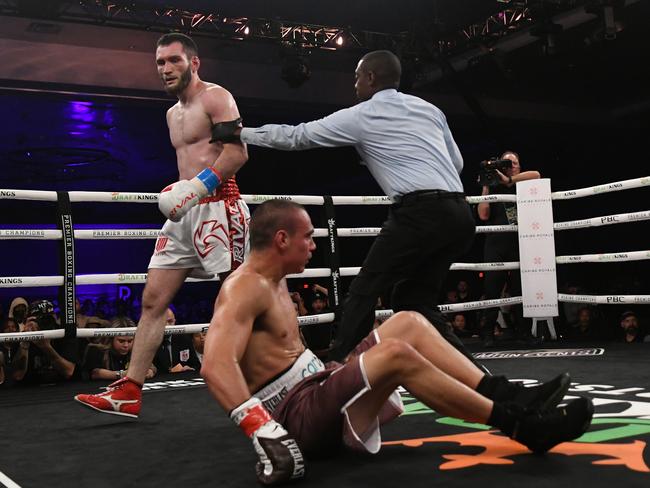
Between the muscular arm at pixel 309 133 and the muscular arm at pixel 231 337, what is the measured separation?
834 millimetres

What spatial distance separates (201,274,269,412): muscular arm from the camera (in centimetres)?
157

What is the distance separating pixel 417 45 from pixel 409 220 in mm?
5709

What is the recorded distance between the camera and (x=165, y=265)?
104 inches

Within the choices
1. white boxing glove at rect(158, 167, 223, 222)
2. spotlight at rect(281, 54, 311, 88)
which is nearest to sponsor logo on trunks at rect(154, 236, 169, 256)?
white boxing glove at rect(158, 167, 223, 222)

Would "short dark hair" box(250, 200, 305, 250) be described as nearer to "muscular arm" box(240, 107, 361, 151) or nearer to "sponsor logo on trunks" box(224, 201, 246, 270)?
"muscular arm" box(240, 107, 361, 151)

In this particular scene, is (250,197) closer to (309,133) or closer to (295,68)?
(309,133)

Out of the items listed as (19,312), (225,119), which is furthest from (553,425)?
(19,312)

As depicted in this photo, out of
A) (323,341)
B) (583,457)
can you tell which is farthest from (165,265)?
(323,341)

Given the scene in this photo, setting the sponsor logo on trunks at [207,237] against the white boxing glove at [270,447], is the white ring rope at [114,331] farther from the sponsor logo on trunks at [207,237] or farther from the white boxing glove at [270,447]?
the white boxing glove at [270,447]

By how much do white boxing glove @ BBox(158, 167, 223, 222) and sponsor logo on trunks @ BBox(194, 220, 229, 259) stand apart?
0.49 feet

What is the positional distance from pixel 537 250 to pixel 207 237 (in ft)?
8.45

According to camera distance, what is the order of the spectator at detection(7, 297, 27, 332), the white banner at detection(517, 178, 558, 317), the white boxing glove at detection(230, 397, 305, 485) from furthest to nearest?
1. the spectator at detection(7, 297, 27, 332)
2. the white banner at detection(517, 178, 558, 317)
3. the white boxing glove at detection(230, 397, 305, 485)

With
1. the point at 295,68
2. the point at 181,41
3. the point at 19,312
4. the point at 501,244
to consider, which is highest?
the point at 295,68

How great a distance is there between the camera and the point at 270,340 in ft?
5.83
